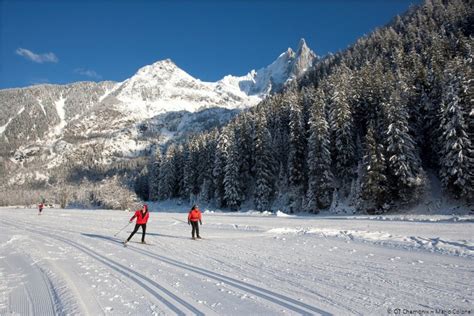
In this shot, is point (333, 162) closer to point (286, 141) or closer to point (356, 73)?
point (286, 141)

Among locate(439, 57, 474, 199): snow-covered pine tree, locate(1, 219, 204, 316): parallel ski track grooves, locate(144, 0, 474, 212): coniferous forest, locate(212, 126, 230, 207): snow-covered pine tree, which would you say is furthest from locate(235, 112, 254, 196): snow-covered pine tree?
locate(1, 219, 204, 316): parallel ski track grooves

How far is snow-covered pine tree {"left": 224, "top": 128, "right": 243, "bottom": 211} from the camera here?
49656 mm

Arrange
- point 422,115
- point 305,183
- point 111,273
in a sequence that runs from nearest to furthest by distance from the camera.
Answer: point 111,273
point 422,115
point 305,183

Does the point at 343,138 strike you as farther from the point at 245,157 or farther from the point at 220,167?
the point at 220,167

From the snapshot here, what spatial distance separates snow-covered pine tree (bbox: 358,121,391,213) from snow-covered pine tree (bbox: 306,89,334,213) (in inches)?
197

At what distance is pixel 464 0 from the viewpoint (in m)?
92.5

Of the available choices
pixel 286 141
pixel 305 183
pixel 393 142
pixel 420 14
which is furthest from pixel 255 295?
pixel 420 14

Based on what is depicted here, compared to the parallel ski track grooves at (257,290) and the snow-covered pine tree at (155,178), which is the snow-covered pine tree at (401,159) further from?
the snow-covered pine tree at (155,178)

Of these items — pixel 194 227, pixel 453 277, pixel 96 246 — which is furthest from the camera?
pixel 194 227

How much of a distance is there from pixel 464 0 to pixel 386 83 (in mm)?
77690

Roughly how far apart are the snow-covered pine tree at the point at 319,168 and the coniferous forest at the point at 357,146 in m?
0.13

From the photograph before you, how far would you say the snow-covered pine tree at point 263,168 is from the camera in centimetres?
4644

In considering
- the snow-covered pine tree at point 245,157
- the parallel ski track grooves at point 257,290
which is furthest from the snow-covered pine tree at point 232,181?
the parallel ski track grooves at point 257,290

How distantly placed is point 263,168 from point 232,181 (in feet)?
18.9
